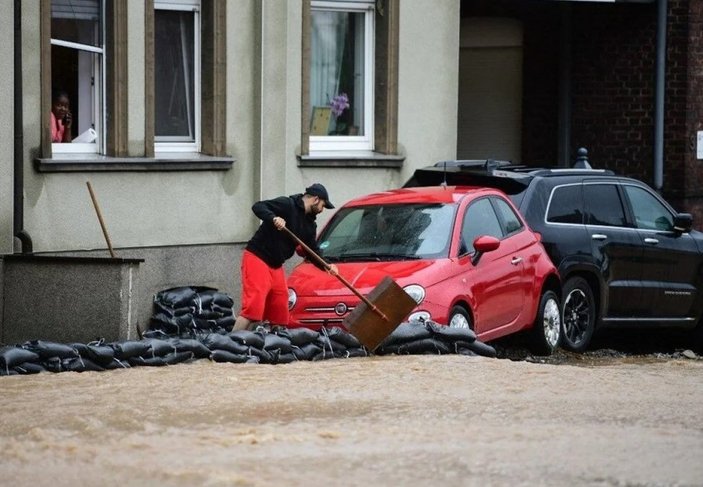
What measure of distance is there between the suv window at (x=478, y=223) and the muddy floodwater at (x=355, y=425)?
185cm

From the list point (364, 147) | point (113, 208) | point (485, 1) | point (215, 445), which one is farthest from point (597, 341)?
point (215, 445)

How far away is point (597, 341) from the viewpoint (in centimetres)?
1919

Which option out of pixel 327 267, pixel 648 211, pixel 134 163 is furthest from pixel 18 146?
pixel 648 211

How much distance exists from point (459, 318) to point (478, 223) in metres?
1.22

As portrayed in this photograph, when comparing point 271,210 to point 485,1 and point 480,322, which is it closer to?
point 480,322

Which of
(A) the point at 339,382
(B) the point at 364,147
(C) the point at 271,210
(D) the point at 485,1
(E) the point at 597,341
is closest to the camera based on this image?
(A) the point at 339,382

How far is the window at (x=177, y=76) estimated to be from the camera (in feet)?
61.6

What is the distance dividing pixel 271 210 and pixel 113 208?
334cm

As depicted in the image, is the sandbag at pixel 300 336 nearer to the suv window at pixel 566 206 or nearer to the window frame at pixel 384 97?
the suv window at pixel 566 206

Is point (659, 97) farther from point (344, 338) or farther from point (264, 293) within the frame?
point (344, 338)

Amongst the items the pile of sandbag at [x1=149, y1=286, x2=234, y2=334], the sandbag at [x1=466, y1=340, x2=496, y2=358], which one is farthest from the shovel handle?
the pile of sandbag at [x1=149, y1=286, x2=234, y2=334]

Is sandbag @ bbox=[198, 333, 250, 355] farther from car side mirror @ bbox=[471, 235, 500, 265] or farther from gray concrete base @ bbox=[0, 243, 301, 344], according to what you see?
car side mirror @ bbox=[471, 235, 500, 265]

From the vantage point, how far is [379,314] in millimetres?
13781

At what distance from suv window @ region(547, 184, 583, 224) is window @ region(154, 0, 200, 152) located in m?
4.34
